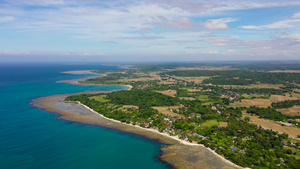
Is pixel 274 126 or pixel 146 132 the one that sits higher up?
pixel 274 126

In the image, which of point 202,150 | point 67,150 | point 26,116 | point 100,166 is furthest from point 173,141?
point 26,116

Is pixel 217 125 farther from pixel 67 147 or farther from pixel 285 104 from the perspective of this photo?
pixel 285 104

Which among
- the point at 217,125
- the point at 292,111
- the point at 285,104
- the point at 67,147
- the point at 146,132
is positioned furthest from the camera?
the point at 285,104

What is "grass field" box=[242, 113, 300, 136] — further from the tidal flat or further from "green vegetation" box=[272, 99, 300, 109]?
the tidal flat

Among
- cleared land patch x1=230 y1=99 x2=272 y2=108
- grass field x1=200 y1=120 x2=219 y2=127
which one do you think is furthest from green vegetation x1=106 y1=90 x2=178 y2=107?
cleared land patch x1=230 y1=99 x2=272 y2=108

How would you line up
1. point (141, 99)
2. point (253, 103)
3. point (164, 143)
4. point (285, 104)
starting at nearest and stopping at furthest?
point (164, 143)
point (285, 104)
point (253, 103)
point (141, 99)

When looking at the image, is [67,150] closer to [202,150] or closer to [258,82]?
[202,150]

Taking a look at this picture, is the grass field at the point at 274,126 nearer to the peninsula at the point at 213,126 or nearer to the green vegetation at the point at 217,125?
the peninsula at the point at 213,126

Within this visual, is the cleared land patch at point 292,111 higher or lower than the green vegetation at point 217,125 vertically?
higher

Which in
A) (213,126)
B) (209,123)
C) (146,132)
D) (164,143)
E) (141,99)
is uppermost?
(141,99)

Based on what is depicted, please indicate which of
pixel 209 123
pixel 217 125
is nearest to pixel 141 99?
pixel 209 123

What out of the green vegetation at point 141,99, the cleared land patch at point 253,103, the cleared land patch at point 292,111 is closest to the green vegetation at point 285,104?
the cleared land patch at point 292,111
